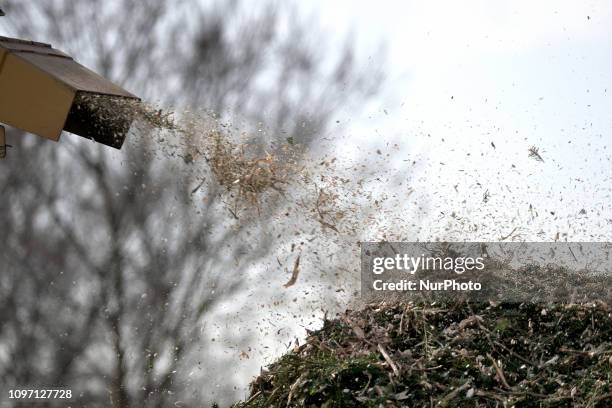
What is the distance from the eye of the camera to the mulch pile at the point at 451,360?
8.04ft

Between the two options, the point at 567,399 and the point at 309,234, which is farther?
the point at 309,234

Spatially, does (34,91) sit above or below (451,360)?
above

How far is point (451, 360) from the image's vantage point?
8.63 ft

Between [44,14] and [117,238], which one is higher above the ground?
[44,14]

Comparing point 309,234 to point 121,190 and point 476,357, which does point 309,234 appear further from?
point 121,190

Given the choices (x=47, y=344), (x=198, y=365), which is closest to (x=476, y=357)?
(x=198, y=365)

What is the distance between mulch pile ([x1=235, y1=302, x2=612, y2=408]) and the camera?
2451mm

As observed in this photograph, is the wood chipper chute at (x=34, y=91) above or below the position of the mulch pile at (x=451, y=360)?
above

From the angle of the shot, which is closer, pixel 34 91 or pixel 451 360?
pixel 451 360

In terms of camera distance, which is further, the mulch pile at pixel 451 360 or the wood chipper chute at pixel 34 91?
the wood chipper chute at pixel 34 91

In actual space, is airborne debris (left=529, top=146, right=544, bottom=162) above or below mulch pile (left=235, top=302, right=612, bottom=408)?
above

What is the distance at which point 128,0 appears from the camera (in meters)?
6.82

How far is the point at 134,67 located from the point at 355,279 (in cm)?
341

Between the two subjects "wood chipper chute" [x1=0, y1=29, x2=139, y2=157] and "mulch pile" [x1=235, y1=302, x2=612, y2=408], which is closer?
"mulch pile" [x1=235, y1=302, x2=612, y2=408]
